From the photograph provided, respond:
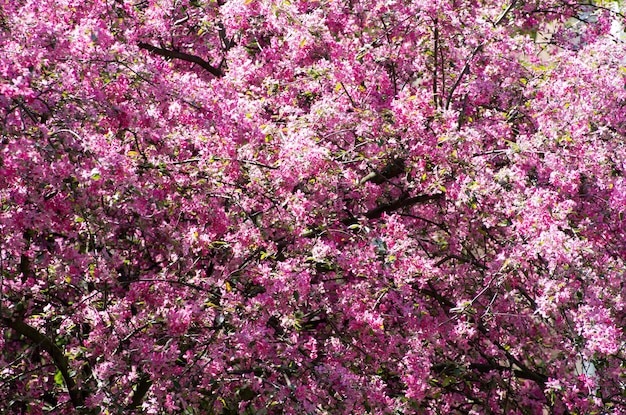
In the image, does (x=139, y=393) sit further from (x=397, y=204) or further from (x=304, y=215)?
(x=397, y=204)

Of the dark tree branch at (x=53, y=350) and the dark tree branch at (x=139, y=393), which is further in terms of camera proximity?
the dark tree branch at (x=139, y=393)

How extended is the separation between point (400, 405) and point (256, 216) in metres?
1.89

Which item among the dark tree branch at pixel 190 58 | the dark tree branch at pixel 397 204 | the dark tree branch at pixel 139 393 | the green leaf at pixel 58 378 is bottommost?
the dark tree branch at pixel 139 393

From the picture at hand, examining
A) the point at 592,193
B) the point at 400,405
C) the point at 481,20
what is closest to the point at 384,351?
the point at 400,405

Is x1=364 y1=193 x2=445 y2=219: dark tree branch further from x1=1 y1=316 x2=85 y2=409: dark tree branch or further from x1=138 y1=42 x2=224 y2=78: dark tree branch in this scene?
x1=1 y1=316 x2=85 y2=409: dark tree branch

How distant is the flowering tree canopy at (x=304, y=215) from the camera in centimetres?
570

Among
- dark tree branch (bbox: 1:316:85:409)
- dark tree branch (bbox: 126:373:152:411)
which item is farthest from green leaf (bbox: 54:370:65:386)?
dark tree branch (bbox: 126:373:152:411)

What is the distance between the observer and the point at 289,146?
636cm

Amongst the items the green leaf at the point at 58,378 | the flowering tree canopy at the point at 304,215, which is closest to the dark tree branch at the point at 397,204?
the flowering tree canopy at the point at 304,215

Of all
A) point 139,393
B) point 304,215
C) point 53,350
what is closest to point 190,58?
point 304,215

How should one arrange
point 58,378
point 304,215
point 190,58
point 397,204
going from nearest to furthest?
point 58,378, point 304,215, point 397,204, point 190,58

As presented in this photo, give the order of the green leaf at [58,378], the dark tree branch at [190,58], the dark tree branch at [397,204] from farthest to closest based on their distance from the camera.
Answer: the dark tree branch at [190,58] → the dark tree branch at [397,204] → the green leaf at [58,378]

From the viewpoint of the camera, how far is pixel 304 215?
6477mm

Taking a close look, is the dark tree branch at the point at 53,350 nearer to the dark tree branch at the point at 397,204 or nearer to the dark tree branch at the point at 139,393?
the dark tree branch at the point at 139,393
